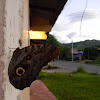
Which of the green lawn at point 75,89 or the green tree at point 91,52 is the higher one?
the green tree at point 91,52

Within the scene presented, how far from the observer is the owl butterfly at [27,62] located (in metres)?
0.64

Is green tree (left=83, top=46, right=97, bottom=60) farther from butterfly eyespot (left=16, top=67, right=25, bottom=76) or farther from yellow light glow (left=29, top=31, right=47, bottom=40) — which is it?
butterfly eyespot (left=16, top=67, right=25, bottom=76)

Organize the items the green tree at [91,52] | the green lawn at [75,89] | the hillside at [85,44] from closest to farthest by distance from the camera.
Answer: the green lawn at [75,89] < the green tree at [91,52] < the hillside at [85,44]

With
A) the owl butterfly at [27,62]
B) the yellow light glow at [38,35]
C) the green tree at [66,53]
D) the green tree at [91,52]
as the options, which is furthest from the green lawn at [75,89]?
the green tree at [66,53]

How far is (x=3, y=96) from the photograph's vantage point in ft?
2.06

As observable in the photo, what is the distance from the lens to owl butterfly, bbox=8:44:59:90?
0.64 metres

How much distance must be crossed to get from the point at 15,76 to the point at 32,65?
0.08 meters

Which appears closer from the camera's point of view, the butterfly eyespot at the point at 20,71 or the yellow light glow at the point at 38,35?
the butterfly eyespot at the point at 20,71

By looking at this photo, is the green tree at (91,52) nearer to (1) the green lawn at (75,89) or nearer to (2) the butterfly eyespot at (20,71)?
(1) the green lawn at (75,89)

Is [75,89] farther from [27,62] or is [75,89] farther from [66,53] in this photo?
[66,53]

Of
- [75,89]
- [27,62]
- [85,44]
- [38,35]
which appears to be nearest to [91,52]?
[85,44]

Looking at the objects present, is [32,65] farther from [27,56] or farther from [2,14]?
[2,14]

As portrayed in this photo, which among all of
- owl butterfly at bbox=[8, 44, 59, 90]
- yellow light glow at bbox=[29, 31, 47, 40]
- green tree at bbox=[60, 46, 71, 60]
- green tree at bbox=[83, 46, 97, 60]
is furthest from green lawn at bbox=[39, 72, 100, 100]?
green tree at bbox=[60, 46, 71, 60]

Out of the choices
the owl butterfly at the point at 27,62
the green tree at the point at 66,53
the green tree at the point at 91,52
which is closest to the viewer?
the owl butterfly at the point at 27,62
